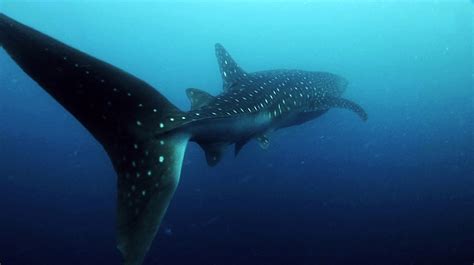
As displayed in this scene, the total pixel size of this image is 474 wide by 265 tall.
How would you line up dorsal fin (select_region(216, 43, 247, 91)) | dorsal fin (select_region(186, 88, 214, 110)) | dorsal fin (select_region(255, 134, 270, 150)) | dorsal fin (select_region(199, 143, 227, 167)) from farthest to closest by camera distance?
dorsal fin (select_region(216, 43, 247, 91)) < dorsal fin (select_region(255, 134, 270, 150)) < dorsal fin (select_region(186, 88, 214, 110)) < dorsal fin (select_region(199, 143, 227, 167))

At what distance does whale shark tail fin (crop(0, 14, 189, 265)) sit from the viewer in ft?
8.39

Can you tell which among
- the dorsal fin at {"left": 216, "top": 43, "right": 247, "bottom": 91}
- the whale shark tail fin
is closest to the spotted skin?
the dorsal fin at {"left": 216, "top": 43, "right": 247, "bottom": 91}

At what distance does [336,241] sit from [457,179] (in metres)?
5.25

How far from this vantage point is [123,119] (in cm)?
300

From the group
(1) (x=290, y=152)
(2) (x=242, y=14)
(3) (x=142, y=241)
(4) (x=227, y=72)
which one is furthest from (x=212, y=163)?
(2) (x=242, y=14)

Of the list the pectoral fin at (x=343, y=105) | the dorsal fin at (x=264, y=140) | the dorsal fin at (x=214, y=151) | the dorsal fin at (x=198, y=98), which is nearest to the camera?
the dorsal fin at (x=214, y=151)

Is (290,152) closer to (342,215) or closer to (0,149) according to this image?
(342,215)

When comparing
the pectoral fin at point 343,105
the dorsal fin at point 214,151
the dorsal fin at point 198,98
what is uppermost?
the dorsal fin at point 198,98

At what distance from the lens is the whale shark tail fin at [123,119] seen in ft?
8.39

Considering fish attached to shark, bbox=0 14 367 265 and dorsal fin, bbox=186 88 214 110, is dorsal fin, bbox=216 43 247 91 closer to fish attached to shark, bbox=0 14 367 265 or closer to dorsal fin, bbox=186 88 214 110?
dorsal fin, bbox=186 88 214 110

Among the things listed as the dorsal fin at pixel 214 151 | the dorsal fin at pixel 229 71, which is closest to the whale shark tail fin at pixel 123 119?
the dorsal fin at pixel 214 151

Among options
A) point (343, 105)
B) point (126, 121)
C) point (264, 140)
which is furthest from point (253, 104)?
point (343, 105)

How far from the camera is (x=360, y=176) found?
1137cm

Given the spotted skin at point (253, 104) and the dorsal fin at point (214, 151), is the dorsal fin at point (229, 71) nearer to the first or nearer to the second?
the spotted skin at point (253, 104)
